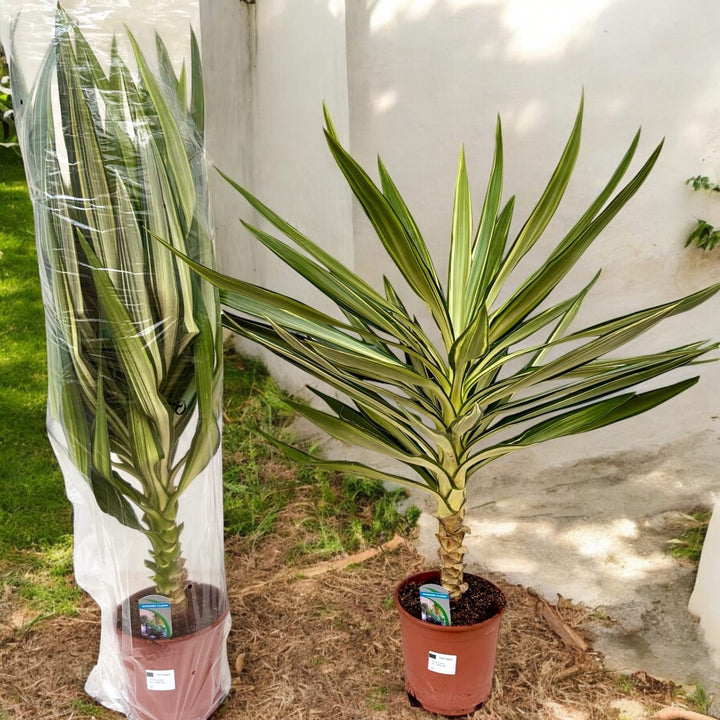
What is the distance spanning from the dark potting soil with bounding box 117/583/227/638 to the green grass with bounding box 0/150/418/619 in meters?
0.63

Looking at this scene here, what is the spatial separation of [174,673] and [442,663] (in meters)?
0.65

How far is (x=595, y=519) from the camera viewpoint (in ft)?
9.91

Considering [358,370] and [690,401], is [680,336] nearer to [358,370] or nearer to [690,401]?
[690,401]

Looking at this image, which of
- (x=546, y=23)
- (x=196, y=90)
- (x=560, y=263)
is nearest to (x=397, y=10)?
(x=546, y=23)

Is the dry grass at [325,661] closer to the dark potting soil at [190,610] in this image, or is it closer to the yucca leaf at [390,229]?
the dark potting soil at [190,610]

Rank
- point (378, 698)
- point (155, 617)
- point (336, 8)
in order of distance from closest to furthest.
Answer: point (155, 617)
point (378, 698)
point (336, 8)

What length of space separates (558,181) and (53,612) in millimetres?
1919

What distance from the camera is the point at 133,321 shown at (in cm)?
182

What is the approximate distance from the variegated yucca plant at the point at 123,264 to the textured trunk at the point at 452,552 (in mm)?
629

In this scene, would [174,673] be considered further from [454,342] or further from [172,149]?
[172,149]

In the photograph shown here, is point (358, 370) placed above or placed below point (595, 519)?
above

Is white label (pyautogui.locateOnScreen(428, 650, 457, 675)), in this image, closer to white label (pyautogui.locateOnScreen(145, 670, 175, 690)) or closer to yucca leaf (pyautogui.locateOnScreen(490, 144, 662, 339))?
white label (pyautogui.locateOnScreen(145, 670, 175, 690))

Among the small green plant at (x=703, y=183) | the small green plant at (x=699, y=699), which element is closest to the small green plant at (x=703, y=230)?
the small green plant at (x=703, y=183)

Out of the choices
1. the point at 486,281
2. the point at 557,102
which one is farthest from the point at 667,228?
the point at 486,281
